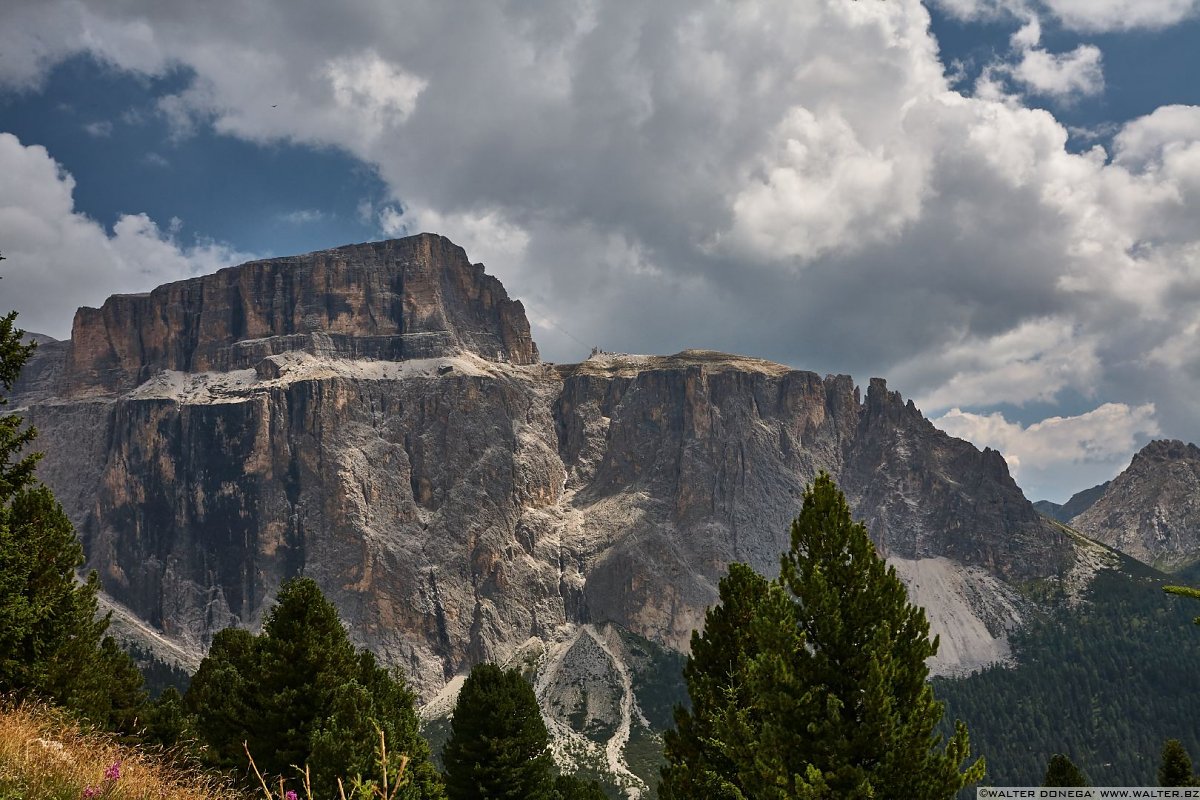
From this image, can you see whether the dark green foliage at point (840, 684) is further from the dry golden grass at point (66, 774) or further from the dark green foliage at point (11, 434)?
the dark green foliage at point (11, 434)

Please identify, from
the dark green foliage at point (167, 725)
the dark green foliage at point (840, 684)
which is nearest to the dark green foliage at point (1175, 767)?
Result: the dark green foliage at point (840, 684)

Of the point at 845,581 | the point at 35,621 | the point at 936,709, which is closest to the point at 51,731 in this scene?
the point at 35,621

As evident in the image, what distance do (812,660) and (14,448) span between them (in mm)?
21109

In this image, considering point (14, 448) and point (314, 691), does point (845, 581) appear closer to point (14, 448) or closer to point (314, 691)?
point (314, 691)

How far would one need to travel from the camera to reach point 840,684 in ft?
62.9

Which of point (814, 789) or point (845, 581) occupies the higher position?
point (845, 581)

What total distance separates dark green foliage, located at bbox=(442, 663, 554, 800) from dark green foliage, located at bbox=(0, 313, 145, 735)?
14.3 m

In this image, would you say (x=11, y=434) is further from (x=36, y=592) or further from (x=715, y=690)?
(x=715, y=690)

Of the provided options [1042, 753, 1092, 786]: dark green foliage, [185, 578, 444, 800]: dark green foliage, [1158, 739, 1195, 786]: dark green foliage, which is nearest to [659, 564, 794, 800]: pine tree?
[185, 578, 444, 800]: dark green foliage

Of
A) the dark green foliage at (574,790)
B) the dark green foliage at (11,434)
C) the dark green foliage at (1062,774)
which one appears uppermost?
the dark green foliage at (11,434)

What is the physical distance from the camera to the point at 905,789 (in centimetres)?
1833

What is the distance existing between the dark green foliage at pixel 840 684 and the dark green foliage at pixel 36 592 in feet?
56.7

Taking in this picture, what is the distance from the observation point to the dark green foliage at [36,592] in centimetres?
2328

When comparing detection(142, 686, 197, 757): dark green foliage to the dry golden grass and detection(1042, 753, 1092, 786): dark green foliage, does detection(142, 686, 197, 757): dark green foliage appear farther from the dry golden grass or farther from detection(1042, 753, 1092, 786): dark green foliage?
detection(1042, 753, 1092, 786): dark green foliage
